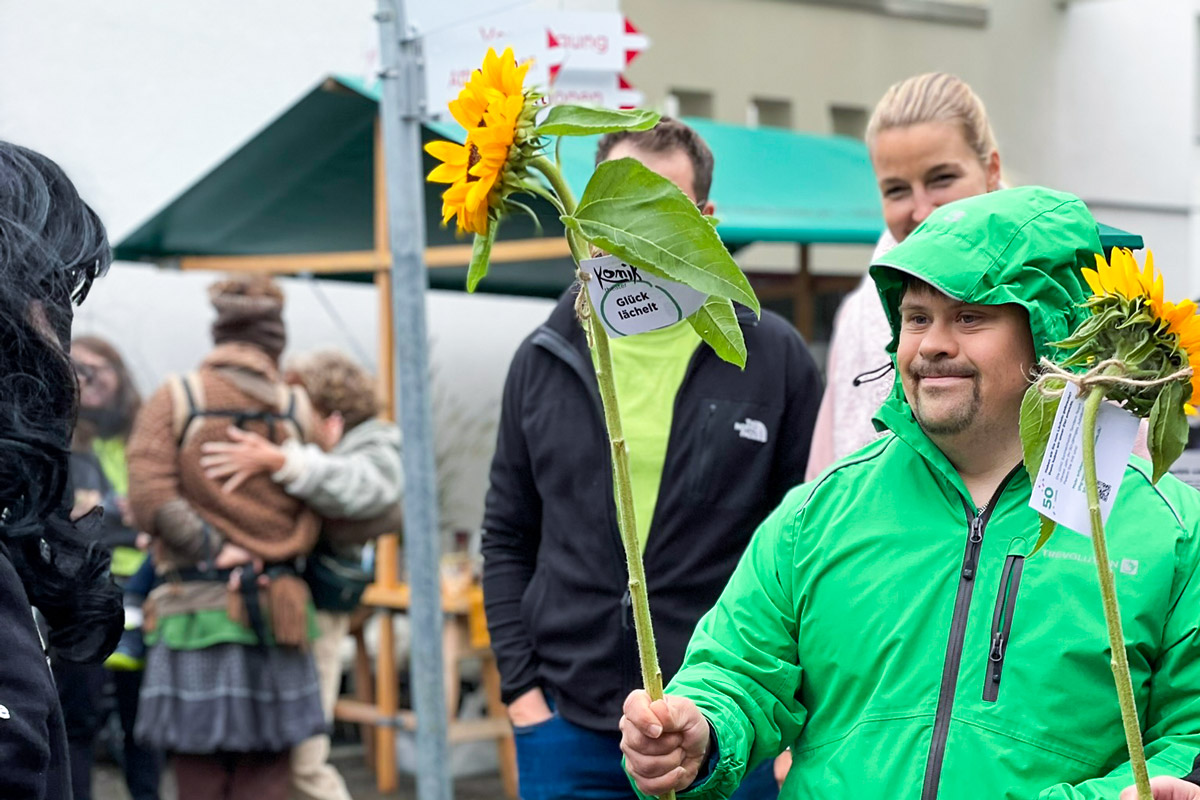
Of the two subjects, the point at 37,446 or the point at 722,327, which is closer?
the point at 722,327

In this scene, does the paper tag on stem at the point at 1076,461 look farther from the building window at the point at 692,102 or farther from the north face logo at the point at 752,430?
the building window at the point at 692,102

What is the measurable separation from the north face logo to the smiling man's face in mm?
871

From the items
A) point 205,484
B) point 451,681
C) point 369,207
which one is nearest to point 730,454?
point 205,484

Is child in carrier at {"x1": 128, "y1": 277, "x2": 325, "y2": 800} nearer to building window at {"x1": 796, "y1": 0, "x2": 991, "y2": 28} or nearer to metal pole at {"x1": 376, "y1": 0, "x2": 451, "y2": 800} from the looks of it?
metal pole at {"x1": 376, "y1": 0, "x2": 451, "y2": 800}

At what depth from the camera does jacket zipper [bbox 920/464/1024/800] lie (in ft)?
6.03

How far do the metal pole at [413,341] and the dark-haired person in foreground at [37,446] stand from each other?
135cm

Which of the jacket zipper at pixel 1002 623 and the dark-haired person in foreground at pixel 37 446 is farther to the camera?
the jacket zipper at pixel 1002 623

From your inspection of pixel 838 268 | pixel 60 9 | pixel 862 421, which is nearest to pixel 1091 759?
pixel 862 421

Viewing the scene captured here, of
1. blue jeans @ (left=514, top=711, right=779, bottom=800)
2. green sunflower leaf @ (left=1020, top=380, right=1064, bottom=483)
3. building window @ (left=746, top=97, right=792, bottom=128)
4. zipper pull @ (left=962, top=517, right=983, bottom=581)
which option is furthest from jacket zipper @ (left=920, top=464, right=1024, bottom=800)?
building window @ (left=746, top=97, right=792, bottom=128)

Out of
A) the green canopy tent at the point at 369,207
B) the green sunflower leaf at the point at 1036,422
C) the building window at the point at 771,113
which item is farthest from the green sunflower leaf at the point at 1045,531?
the building window at the point at 771,113

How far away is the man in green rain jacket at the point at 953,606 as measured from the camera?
71.1 inches

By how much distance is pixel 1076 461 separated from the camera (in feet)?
5.29

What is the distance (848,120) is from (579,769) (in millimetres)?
9433

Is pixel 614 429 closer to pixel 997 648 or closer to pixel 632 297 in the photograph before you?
pixel 632 297
